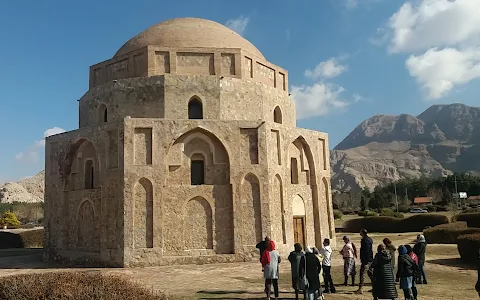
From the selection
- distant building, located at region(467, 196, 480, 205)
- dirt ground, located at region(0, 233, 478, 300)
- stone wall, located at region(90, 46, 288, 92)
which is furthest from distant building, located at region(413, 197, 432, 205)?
stone wall, located at region(90, 46, 288, 92)

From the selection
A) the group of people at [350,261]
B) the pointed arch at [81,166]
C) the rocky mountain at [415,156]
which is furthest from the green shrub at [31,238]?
the rocky mountain at [415,156]

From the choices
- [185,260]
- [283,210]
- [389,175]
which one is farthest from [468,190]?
[389,175]

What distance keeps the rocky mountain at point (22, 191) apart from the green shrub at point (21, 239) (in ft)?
276

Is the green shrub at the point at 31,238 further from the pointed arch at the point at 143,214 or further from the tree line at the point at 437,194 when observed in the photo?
the tree line at the point at 437,194

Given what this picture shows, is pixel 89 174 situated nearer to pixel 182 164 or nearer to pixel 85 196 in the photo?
pixel 85 196

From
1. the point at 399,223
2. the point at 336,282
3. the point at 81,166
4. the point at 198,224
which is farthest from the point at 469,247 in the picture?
the point at 399,223

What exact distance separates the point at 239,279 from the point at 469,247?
9289mm

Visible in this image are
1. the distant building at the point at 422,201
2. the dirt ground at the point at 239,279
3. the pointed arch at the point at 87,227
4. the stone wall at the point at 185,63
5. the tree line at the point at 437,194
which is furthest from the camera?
the distant building at the point at 422,201

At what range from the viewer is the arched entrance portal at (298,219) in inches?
752

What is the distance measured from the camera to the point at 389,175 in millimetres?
140500

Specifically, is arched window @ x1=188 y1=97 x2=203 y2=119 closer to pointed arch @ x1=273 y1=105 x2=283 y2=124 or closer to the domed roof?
the domed roof

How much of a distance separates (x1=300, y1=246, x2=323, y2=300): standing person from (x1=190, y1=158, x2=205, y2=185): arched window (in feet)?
30.5

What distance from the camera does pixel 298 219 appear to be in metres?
19.4

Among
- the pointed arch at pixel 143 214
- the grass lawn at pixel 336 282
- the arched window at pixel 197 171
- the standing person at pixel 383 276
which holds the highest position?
the arched window at pixel 197 171
